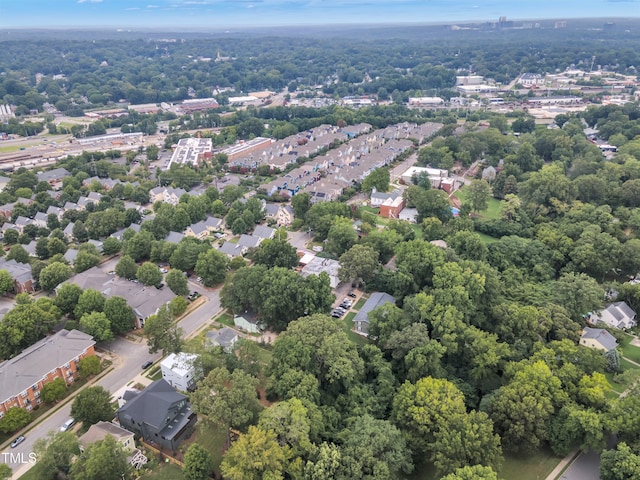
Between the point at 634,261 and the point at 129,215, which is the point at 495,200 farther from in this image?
the point at 129,215

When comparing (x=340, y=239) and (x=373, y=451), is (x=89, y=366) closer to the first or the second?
(x=373, y=451)

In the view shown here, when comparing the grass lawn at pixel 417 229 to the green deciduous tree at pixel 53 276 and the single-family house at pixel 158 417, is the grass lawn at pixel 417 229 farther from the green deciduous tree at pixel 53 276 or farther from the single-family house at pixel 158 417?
A: the green deciduous tree at pixel 53 276

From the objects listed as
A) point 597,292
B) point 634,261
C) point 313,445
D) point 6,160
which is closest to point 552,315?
point 597,292

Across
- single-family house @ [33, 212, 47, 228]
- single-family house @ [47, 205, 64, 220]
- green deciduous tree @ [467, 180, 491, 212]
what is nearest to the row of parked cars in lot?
green deciduous tree @ [467, 180, 491, 212]

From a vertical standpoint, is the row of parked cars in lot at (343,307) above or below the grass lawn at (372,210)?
above

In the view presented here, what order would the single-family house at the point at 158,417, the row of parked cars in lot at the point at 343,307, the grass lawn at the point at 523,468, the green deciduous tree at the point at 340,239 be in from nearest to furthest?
1. the grass lawn at the point at 523,468
2. the single-family house at the point at 158,417
3. the row of parked cars in lot at the point at 343,307
4. the green deciduous tree at the point at 340,239

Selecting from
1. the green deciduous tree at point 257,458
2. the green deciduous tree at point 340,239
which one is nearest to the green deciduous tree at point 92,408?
the green deciduous tree at point 257,458

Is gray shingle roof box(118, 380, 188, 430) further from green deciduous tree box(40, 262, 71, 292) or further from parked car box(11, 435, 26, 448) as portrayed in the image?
green deciduous tree box(40, 262, 71, 292)

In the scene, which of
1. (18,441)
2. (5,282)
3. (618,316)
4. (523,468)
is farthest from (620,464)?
(5,282)
